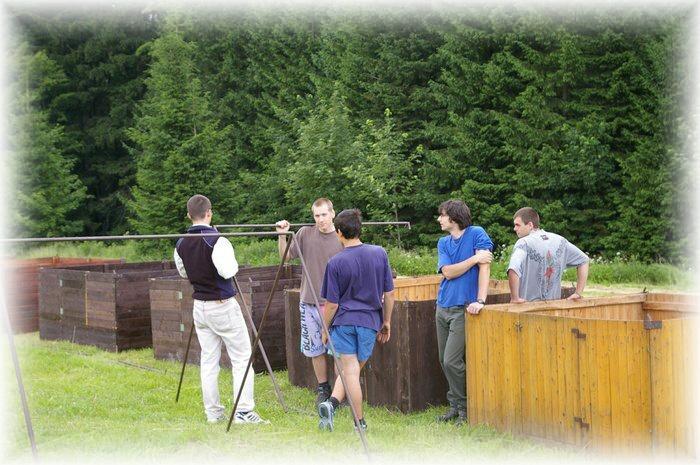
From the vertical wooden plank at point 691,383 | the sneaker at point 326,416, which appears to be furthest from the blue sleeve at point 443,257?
the vertical wooden plank at point 691,383

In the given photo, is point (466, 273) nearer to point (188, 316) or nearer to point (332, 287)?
point (332, 287)

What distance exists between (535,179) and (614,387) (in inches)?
747

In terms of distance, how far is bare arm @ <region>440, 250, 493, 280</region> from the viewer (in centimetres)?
727

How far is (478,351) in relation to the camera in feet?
23.6

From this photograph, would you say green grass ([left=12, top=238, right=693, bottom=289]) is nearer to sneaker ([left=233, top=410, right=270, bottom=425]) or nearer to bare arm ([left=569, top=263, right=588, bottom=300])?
bare arm ([left=569, top=263, right=588, bottom=300])

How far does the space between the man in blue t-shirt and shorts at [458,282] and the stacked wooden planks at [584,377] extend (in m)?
0.15

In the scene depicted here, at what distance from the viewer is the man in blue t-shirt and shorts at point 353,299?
697cm

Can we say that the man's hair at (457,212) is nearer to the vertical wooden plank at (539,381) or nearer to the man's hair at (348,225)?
the man's hair at (348,225)

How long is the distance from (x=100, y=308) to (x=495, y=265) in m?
9.50

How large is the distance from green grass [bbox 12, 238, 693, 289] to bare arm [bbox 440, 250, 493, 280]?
1103 centimetres

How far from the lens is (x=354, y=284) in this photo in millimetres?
6973

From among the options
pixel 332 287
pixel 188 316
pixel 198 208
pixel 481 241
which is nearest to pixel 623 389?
pixel 481 241

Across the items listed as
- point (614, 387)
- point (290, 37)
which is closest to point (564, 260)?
point (614, 387)

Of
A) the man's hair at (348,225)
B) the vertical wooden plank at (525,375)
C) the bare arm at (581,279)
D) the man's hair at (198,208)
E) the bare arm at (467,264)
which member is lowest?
the vertical wooden plank at (525,375)
